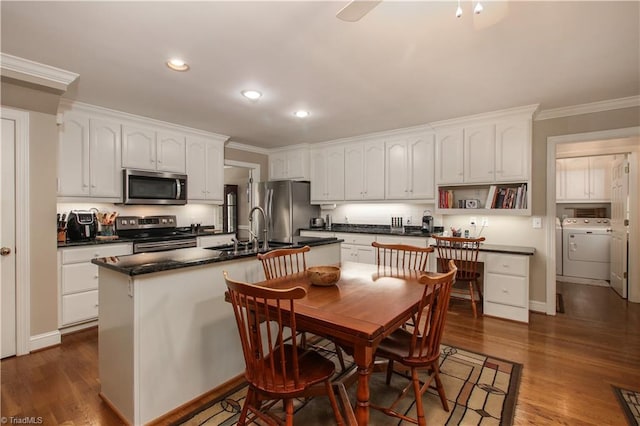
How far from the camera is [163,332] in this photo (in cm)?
184

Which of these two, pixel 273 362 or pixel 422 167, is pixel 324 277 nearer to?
pixel 273 362

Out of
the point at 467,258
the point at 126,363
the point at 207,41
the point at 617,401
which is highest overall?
the point at 207,41

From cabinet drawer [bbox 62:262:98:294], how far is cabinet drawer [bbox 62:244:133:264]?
0.06m

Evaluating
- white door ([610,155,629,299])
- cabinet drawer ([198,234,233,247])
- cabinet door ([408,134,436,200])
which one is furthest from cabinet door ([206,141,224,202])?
white door ([610,155,629,299])

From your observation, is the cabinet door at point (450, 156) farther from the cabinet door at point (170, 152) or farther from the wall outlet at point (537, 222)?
the cabinet door at point (170, 152)

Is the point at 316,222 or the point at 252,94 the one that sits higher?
the point at 252,94

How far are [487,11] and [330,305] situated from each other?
1948 mm

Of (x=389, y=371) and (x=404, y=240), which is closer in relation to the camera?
(x=389, y=371)

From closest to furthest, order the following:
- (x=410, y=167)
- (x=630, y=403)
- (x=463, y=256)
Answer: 1. (x=630, y=403)
2. (x=463, y=256)
3. (x=410, y=167)

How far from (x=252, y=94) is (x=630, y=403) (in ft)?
12.5

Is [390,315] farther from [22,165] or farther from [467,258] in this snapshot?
[22,165]

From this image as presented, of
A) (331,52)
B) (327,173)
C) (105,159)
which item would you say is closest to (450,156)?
(327,173)

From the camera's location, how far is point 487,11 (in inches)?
70.7

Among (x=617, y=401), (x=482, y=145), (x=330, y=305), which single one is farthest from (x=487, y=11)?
(x=617, y=401)
